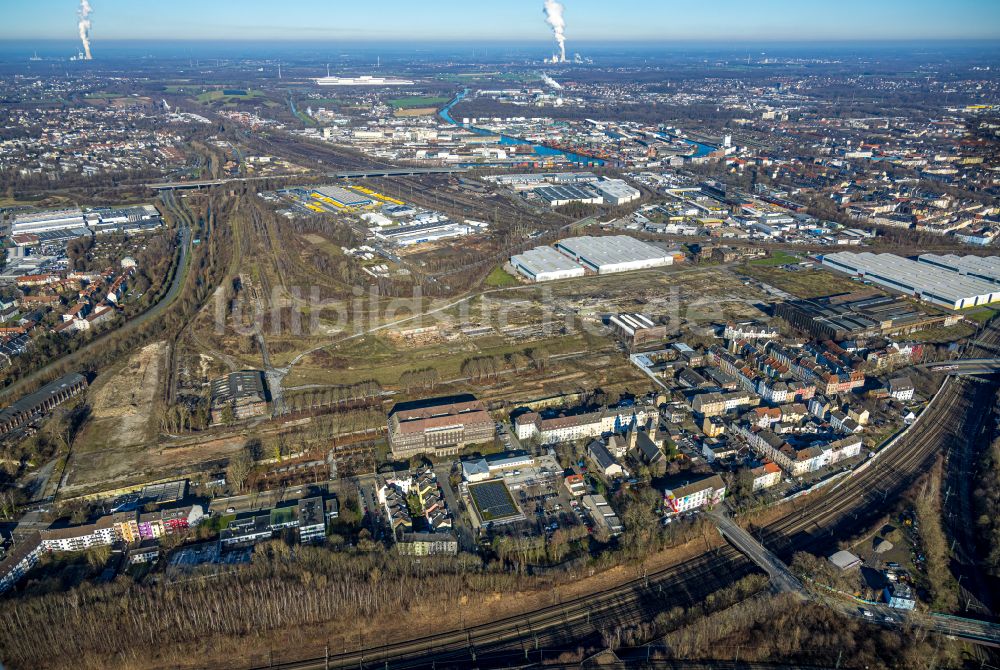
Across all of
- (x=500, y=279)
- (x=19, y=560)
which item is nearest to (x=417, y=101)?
(x=500, y=279)

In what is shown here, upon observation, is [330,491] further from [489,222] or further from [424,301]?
[489,222]

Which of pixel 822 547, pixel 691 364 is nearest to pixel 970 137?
pixel 691 364

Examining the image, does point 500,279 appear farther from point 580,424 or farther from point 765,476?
point 765,476

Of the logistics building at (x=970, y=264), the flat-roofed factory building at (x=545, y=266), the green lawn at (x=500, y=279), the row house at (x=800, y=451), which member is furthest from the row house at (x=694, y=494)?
the logistics building at (x=970, y=264)

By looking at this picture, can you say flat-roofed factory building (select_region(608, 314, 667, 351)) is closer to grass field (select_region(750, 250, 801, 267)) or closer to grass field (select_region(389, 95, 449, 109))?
grass field (select_region(750, 250, 801, 267))

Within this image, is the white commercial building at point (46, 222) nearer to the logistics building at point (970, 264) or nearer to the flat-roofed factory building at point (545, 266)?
the flat-roofed factory building at point (545, 266)

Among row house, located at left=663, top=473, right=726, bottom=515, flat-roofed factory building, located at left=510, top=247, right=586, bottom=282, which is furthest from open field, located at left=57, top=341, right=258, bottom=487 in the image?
flat-roofed factory building, located at left=510, top=247, right=586, bottom=282
